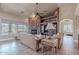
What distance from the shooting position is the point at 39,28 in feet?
7.79

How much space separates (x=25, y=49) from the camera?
2305 mm

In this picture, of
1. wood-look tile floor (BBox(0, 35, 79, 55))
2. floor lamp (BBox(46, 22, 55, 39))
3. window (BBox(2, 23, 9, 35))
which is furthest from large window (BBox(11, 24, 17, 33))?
floor lamp (BBox(46, 22, 55, 39))

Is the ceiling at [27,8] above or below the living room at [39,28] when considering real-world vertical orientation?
above

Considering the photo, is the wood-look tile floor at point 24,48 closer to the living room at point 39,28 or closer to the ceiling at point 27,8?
the living room at point 39,28

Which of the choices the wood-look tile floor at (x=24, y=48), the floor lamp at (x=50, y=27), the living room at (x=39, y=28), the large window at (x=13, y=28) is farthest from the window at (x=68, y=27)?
the large window at (x=13, y=28)

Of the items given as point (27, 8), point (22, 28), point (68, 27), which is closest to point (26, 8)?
point (27, 8)

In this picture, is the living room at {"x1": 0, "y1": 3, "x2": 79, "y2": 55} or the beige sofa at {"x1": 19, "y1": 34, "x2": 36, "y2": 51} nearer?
the living room at {"x1": 0, "y1": 3, "x2": 79, "y2": 55}

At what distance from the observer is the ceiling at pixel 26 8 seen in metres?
2.31

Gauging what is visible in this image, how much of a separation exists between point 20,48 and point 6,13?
2.83 ft

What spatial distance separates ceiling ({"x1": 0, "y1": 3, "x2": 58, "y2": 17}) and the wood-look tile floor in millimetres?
688

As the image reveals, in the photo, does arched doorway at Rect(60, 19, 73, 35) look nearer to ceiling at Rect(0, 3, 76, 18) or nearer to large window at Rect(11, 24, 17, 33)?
ceiling at Rect(0, 3, 76, 18)

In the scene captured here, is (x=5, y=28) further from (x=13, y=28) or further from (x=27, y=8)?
(x=27, y=8)

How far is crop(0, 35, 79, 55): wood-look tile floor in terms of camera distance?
7.44ft
